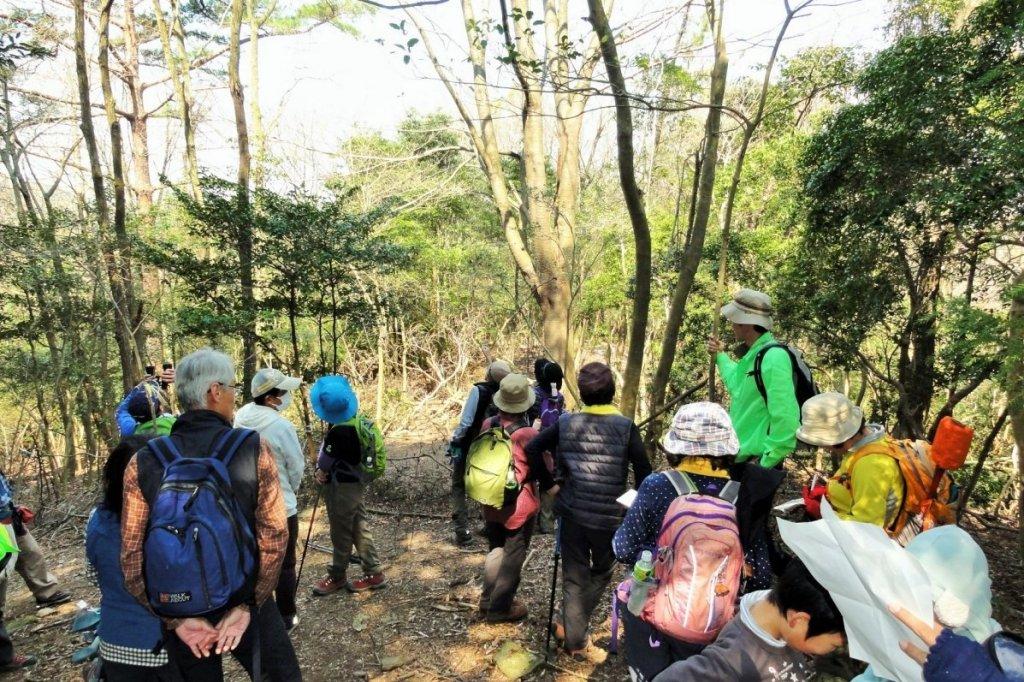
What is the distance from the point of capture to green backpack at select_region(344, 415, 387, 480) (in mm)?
4070

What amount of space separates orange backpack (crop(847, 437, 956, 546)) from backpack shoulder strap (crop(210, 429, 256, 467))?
2.56 meters

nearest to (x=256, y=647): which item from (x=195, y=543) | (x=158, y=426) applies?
(x=195, y=543)

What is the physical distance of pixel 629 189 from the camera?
15.0 ft

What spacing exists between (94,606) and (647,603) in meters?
4.80

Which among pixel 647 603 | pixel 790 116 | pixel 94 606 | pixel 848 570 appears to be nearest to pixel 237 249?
pixel 94 606

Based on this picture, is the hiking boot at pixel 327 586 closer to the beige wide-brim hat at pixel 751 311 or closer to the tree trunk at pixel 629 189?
the tree trunk at pixel 629 189

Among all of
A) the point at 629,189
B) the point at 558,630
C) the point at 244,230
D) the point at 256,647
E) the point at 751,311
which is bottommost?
the point at 558,630

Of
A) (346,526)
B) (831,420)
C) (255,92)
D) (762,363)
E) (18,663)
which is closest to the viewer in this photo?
(831,420)

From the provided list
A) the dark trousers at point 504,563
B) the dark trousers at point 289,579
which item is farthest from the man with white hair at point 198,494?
the dark trousers at point 504,563

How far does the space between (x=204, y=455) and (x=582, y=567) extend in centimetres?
199

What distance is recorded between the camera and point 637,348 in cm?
531

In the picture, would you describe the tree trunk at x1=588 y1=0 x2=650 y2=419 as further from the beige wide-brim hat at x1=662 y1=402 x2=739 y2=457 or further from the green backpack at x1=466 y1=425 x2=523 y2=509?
the beige wide-brim hat at x1=662 y1=402 x2=739 y2=457

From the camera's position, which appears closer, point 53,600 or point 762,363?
point 762,363

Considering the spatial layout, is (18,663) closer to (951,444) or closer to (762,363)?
(762,363)
